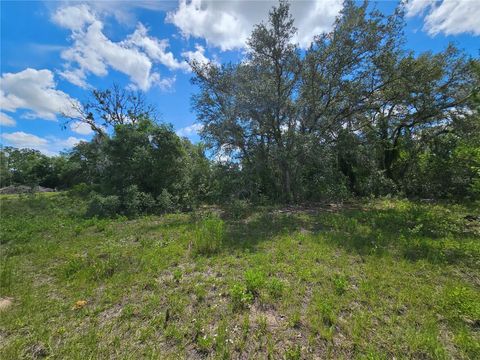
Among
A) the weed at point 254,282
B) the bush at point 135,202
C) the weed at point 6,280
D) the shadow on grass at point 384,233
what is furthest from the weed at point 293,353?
the bush at point 135,202

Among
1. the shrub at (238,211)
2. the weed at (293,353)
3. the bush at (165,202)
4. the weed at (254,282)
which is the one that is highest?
the bush at (165,202)

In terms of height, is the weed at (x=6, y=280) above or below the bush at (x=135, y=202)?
below

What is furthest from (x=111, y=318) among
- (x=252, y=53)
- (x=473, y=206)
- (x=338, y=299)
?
(x=473, y=206)

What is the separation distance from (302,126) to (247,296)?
9.32 meters

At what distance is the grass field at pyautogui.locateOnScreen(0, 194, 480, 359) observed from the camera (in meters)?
2.66

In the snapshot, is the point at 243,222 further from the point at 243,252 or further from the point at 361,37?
the point at 361,37

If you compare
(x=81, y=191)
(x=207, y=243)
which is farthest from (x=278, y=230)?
(x=81, y=191)

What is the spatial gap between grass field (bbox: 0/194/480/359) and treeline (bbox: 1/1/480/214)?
5215mm

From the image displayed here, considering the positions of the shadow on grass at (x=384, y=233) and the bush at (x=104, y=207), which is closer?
the shadow on grass at (x=384, y=233)

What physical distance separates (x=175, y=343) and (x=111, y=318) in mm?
1060

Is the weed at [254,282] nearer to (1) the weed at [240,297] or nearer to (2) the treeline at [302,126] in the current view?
(1) the weed at [240,297]

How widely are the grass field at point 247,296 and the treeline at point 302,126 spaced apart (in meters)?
5.22

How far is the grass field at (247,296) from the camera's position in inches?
105

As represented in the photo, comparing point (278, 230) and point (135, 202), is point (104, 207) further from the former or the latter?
point (278, 230)
